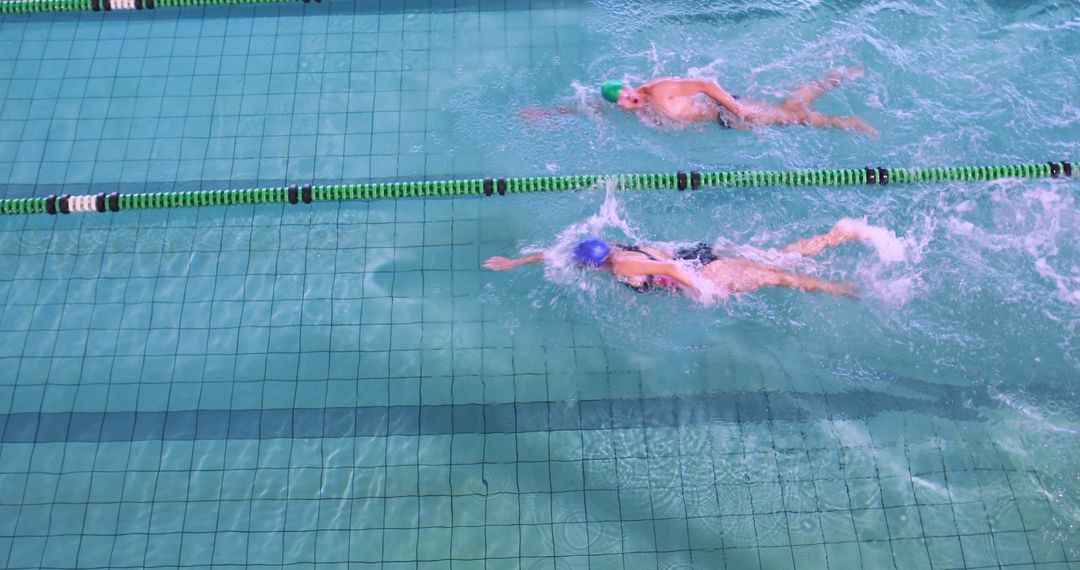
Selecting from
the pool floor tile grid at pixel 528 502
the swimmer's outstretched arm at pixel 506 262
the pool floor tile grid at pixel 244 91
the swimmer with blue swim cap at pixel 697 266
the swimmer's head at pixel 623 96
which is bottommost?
the pool floor tile grid at pixel 528 502

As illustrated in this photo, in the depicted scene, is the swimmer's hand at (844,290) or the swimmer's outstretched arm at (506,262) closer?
the swimmer's hand at (844,290)

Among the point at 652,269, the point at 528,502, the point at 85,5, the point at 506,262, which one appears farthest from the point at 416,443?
the point at 85,5

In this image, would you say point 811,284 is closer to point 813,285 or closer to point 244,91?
point 813,285

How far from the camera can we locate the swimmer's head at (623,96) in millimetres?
5352

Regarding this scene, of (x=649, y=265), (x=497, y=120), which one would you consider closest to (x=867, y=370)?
(x=649, y=265)

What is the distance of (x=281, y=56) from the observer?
6055mm

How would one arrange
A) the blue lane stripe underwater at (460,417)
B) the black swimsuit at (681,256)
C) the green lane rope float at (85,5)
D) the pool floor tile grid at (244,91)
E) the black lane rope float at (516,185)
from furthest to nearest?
the green lane rope float at (85,5), the pool floor tile grid at (244,91), the black lane rope float at (516,185), the black swimsuit at (681,256), the blue lane stripe underwater at (460,417)

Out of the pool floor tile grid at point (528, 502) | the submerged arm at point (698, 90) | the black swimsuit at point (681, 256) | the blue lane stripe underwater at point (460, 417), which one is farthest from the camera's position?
the submerged arm at point (698, 90)

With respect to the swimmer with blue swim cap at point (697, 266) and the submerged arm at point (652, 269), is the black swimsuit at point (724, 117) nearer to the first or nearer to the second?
the swimmer with blue swim cap at point (697, 266)

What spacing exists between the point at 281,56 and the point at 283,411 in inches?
112

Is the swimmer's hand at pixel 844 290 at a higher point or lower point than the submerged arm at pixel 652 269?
lower

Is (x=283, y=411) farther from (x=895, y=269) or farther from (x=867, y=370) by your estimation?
(x=895, y=269)

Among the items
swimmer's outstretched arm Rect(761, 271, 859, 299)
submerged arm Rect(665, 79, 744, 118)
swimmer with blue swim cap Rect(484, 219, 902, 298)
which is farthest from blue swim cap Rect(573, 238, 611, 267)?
submerged arm Rect(665, 79, 744, 118)

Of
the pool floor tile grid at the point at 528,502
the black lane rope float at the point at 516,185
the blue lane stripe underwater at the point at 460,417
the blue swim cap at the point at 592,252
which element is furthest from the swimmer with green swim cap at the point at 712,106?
the pool floor tile grid at the point at 528,502
